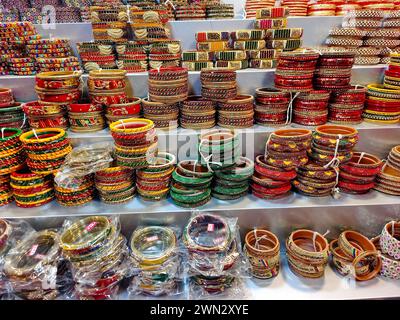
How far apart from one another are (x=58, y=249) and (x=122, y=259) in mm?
278

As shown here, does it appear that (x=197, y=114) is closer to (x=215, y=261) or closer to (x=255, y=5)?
(x=215, y=261)

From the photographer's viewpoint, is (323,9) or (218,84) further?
(323,9)

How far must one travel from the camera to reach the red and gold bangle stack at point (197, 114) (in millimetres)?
1576

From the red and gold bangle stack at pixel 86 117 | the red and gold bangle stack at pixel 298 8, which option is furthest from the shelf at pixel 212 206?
the red and gold bangle stack at pixel 298 8

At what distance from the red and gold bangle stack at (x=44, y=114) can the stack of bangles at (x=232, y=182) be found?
3.07ft

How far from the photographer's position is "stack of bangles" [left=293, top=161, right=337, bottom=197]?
139 centimetres

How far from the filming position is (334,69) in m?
1.56

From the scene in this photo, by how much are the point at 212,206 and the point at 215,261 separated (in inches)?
11.9

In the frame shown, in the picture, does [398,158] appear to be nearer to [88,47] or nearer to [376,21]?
[376,21]

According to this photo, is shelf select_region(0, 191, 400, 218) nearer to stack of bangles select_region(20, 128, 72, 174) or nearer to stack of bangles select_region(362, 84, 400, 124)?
stack of bangles select_region(20, 128, 72, 174)

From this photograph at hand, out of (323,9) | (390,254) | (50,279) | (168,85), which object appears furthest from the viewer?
(323,9)

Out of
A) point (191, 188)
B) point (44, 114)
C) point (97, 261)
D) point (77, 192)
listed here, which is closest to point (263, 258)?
point (191, 188)

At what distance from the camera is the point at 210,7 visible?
2293 mm
